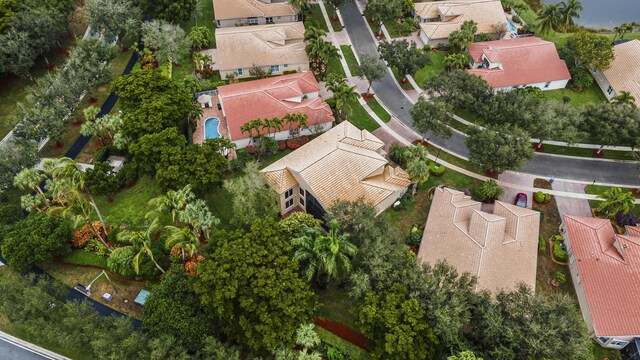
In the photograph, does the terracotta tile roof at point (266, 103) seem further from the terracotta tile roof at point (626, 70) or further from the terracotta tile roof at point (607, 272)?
the terracotta tile roof at point (626, 70)

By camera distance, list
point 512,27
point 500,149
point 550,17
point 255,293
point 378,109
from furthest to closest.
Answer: point 512,27 < point 550,17 < point 378,109 < point 500,149 < point 255,293

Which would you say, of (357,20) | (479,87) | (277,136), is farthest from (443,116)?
(357,20)

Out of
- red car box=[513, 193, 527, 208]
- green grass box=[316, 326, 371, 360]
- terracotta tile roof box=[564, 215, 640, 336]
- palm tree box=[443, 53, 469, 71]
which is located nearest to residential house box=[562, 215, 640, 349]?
terracotta tile roof box=[564, 215, 640, 336]

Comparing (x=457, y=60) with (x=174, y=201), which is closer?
(x=174, y=201)

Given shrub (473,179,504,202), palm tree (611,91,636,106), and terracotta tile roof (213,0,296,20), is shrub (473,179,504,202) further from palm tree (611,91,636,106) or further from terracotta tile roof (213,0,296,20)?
terracotta tile roof (213,0,296,20)

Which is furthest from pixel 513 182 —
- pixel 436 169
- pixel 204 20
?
pixel 204 20

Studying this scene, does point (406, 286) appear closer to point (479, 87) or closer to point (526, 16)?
point (479, 87)

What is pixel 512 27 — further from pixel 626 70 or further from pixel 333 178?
pixel 333 178

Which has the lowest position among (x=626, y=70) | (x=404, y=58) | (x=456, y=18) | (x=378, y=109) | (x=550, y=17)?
(x=378, y=109)

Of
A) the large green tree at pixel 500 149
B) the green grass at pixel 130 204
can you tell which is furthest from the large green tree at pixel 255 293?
the large green tree at pixel 500 149
